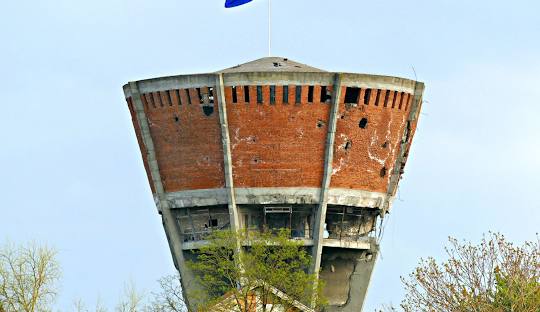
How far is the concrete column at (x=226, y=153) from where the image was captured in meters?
48.6

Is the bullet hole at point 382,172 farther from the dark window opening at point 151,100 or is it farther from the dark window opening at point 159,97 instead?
the dark window opening at point 151,100

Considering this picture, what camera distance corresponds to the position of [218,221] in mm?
49969

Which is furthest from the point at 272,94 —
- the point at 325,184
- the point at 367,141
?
the point at 367,141

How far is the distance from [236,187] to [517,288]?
10859 millimetres

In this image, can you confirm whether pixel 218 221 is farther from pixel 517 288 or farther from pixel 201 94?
pixel 517 288

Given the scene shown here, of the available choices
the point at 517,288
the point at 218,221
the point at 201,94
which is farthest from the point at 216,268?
the point at 517,288

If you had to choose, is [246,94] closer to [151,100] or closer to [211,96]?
[211,96]

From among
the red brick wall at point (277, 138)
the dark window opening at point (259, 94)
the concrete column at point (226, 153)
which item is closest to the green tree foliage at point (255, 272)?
the concrete column at point (226, 153)

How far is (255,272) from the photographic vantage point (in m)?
44.1

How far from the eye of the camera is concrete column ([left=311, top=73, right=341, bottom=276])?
48625 mm

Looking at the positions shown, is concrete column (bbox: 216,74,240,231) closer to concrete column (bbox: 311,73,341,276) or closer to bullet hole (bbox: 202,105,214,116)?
bullet hole (bbox: 202,105,214,116)

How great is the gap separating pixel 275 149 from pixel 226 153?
1.45 metres

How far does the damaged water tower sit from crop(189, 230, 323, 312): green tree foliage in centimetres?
115

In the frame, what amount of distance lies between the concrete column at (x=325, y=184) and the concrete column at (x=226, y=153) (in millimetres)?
2367
